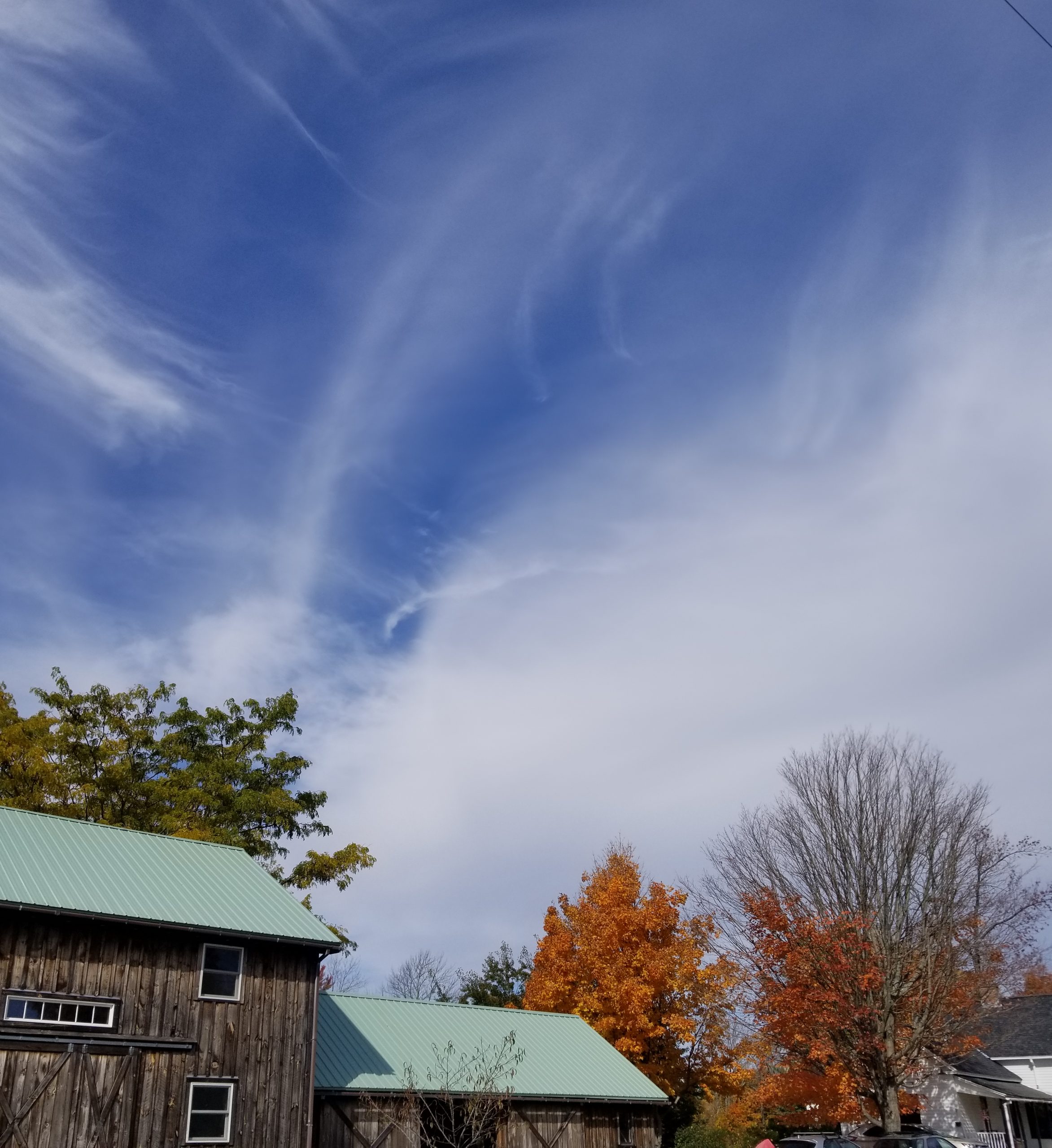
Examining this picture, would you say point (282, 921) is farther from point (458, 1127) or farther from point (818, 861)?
point (818, 861)

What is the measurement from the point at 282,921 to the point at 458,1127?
8.13 m

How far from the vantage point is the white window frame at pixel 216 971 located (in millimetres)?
23406

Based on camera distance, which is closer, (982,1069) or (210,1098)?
(210,1098)

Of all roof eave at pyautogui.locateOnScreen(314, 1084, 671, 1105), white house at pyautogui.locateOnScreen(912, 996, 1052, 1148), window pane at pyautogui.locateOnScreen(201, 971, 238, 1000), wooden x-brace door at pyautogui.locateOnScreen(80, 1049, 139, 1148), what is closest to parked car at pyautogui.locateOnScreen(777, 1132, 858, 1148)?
roof eave at pyautogui.locateOnScreen(314, 1084, 671, 1105)

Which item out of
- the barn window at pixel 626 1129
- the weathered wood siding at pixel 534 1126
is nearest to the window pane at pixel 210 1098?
the weathered wood siding at pixel 534 1126

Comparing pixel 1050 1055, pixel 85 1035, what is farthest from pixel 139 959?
pixel 1050 1055

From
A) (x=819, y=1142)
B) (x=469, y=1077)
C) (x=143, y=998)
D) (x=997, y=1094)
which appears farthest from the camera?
(x=997, y=1094)

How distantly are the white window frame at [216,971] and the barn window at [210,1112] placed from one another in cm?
165

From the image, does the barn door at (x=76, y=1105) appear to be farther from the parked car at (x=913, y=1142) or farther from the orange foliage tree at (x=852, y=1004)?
the orange foliage tree at (x=852, y=1004)

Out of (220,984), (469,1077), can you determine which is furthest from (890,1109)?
(220,984)

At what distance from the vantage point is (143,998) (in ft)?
73.6

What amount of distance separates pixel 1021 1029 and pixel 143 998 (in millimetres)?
40239

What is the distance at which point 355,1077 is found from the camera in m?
26.0

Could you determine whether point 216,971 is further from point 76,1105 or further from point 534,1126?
point 534,1126
